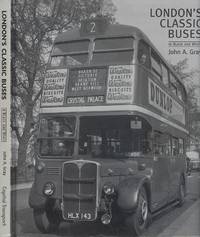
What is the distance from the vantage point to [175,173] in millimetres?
9453

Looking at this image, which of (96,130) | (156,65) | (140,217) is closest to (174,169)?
(156,65)

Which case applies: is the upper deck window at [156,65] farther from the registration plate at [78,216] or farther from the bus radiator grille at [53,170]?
the registration plate at [78,216]

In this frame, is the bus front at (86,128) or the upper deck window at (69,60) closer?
the bus front at (86,128)

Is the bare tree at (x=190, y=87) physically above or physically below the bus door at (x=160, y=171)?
above

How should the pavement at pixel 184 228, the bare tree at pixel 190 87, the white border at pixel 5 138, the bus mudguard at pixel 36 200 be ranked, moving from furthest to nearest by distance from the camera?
the bare tree at pixel 190 87 → the bus mudguard at pixel 36 200 → the pavement at pixel 184 228 → the white border at pixel 5 138

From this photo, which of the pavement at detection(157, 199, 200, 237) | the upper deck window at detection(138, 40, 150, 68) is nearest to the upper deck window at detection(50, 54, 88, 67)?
the upper deck window at detection(138, 40, 150, 68)

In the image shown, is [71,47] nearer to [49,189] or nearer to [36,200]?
[49,189]

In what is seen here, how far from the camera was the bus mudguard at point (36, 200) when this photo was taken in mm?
7078

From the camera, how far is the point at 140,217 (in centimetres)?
711

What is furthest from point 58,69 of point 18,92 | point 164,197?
point 164,197

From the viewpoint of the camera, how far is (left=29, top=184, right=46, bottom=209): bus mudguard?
7.08 m

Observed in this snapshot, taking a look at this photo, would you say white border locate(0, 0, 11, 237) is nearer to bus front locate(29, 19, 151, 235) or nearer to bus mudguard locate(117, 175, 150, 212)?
bus front locate(29, 19, 151, 235)

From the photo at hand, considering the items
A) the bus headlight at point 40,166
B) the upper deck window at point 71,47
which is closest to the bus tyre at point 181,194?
the bus headlight at point 40,166

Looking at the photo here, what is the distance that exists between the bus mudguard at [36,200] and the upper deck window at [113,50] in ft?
5.54
